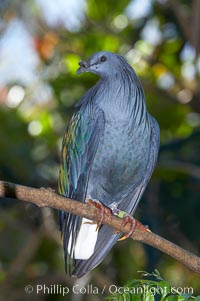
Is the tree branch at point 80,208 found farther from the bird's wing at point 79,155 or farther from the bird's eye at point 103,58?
the bird's eye at point 103,58

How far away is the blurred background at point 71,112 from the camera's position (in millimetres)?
6812

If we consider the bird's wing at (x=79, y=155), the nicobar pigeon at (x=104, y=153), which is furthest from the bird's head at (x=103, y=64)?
the bird's wing at (x=79, y=155)

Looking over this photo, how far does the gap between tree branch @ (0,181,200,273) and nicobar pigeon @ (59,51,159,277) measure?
53cm

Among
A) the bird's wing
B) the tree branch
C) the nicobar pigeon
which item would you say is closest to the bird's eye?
the nicobar pigeon

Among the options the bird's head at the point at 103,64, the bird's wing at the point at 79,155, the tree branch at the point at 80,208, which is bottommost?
the tree branch at the point at 80,208

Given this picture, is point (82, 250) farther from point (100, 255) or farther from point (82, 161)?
point (82, 161)

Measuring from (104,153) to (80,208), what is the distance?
94cm

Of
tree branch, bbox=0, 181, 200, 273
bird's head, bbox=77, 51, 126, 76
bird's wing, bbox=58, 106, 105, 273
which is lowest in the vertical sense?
tree branch, bbox=0, 181, 200, 273

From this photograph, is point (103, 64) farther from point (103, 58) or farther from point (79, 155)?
point (79, 155)

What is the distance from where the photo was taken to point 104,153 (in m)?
4.62

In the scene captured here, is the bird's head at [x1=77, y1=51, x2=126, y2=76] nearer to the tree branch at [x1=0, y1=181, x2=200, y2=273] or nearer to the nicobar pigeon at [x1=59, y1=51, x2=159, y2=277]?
the nicobar pigeon at [x1=59, y1=51, x2=159, y2=277]

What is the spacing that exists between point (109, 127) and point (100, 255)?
753mm

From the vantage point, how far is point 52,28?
7344mm

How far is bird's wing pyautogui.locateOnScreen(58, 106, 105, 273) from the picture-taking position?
4.45m
